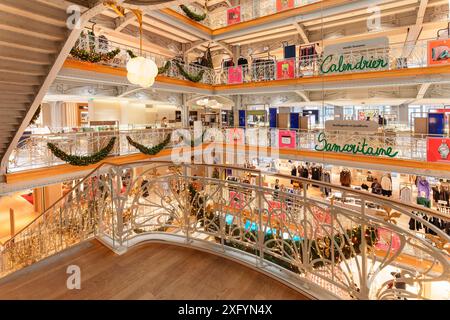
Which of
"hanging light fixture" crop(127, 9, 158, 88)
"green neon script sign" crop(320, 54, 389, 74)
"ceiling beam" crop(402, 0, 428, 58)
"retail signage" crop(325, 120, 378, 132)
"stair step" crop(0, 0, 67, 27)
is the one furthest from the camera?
"green neon script sign" crop(320, 54, 389, 74)

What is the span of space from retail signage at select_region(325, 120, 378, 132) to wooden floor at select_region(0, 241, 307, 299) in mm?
5343

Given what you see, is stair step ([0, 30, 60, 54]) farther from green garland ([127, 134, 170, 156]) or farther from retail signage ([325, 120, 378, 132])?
retail signage ([325, 120, 378, 132])

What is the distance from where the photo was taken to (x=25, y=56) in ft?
14.6

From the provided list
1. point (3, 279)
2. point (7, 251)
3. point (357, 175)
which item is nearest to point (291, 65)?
point (357, 175)

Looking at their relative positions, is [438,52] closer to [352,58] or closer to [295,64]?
[352,58]

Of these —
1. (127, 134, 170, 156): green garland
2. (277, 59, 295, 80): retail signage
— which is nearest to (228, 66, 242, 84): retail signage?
(277, 59, 295, 80): retail signage

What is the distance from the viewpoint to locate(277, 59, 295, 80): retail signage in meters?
10.4

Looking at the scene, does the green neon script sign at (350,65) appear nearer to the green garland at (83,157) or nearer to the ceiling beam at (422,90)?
the ceiling beam at (422,90)

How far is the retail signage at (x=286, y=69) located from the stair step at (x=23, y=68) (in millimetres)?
8231

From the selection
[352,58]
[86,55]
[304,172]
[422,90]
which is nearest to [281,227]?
[86,55]

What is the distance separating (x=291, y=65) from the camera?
10.4 meters

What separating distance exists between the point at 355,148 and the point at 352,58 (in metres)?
3.03

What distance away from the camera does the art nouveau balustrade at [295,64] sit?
827cm

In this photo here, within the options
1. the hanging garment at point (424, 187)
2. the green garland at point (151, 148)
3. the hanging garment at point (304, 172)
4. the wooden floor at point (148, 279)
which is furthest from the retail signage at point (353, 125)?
the green garland at point (151, 148)
